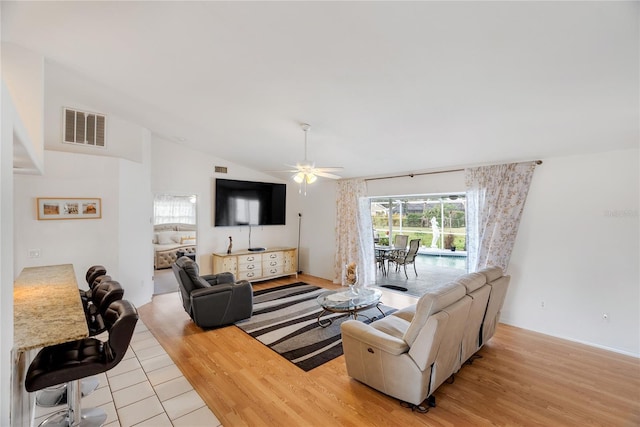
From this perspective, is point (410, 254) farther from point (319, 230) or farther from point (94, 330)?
point (94, 330)

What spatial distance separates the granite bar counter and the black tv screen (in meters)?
3.42

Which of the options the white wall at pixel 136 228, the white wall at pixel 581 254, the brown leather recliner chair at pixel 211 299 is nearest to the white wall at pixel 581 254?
the white wall at pixel 581 254

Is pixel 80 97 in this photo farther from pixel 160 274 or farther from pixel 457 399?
pixel 457 399

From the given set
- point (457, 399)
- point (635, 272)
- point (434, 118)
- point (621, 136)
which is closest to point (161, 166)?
point (434, 118)

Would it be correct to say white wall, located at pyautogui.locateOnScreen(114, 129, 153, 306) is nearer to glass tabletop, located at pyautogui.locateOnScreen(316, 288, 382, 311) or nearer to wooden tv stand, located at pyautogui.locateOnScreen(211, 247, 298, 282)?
wooden tv stand, located at pyautogui.locateOnScreen(211, 247, 298, 282)

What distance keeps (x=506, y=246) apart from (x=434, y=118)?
2.36m

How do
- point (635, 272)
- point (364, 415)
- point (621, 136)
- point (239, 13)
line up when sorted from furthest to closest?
point (635, 272) < point (621, 136) < point (364, 415) < point (239, 13)

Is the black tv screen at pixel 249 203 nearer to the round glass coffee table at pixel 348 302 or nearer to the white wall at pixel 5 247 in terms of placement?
the round glass coffee table at pixel 348 302

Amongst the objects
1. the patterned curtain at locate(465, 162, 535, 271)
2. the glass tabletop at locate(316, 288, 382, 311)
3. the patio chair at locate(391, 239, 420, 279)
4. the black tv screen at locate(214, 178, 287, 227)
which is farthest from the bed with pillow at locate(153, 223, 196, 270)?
the patterned curtain at locate(465, 162, 535, 271)

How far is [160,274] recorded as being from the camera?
280 inches

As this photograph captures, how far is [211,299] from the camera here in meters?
3.99

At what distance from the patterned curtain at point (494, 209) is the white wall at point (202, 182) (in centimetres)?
469

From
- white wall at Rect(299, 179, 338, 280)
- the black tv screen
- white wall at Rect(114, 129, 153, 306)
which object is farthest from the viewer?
white wall at Rect(299, 179, 338, 280)

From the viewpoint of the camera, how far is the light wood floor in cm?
235
